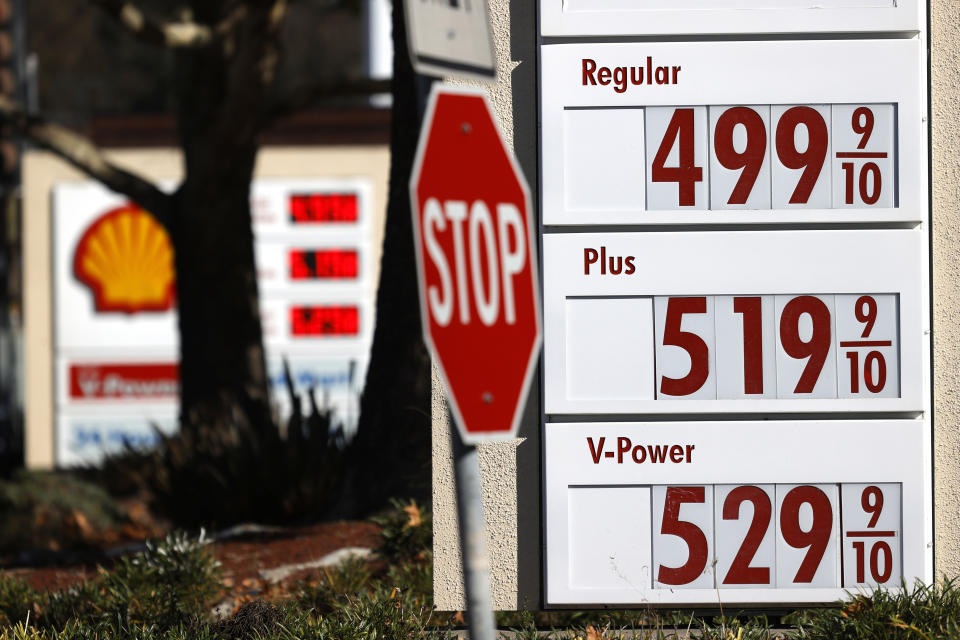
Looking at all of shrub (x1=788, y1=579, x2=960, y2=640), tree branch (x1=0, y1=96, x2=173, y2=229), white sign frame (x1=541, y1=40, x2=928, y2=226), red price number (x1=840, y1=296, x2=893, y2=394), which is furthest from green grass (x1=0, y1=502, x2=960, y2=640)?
tree branch (x1=0, y1=96, x2=173, y2=229)

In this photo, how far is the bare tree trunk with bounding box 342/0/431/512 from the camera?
7695 mm

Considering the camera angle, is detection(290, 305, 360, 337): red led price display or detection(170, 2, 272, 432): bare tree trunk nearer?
detection(170, 2, 272, 432): bare tree trunk

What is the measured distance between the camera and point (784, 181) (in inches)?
221

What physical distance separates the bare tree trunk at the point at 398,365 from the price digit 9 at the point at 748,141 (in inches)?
99.5

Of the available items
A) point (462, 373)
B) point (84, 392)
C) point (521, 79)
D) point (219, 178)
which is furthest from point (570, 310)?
point (84, 392)

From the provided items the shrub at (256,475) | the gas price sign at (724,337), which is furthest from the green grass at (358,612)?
the shrub at (256,475)

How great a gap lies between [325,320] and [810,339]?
13258 millimetres

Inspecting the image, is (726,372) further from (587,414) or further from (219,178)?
(219,178)

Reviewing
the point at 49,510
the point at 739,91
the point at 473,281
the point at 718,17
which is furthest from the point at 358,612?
the point at 49,510

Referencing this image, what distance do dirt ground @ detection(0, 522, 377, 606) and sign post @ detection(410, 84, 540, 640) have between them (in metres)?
3.44

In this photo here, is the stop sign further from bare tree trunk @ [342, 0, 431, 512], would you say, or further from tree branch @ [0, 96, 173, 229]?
tree branch @ [0, 96, 173, 229]

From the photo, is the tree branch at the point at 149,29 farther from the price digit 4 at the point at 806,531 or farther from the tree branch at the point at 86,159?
the price digit 4 at the point at 806,531

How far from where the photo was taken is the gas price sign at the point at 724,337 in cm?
559

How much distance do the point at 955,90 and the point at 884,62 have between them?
40cm
